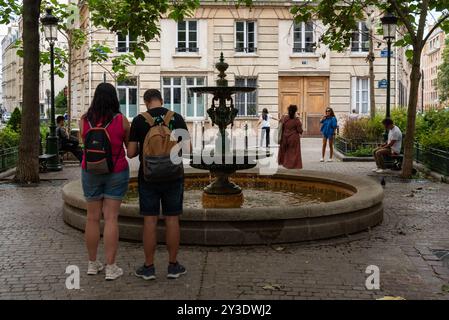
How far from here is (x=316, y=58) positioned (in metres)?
34.3

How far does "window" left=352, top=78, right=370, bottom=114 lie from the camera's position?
114 ft

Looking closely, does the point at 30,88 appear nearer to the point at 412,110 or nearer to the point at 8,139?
the point at 8,139

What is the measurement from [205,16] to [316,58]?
6.65m

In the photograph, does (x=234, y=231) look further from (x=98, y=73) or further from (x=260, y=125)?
(x=98, y=73)

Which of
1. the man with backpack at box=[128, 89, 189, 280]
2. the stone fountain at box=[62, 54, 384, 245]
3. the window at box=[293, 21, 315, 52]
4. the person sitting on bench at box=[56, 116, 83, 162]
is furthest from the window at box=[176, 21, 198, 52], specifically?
the man with backpack at box=[128, 89, 189, 280]

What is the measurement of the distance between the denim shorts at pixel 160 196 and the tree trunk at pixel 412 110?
10.2 meters

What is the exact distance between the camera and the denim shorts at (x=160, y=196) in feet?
20.5

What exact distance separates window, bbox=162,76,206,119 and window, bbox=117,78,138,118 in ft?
5.41

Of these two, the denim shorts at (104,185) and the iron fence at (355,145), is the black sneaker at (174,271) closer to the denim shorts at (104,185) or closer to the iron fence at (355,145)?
the denim shorts at (104,185)

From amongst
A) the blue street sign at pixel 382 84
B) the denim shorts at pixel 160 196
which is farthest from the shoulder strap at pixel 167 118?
the blue street sign at pixel 382 84

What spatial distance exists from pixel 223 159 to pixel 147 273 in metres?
4.24

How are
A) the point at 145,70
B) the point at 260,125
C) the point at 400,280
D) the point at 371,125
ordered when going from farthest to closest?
the point at 145,70, the point at 260,125, the point at 371,125, the point at 400,280

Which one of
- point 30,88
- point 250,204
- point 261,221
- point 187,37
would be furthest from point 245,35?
point 261,221

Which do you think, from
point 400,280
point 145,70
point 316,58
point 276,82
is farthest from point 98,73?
point 400,280
